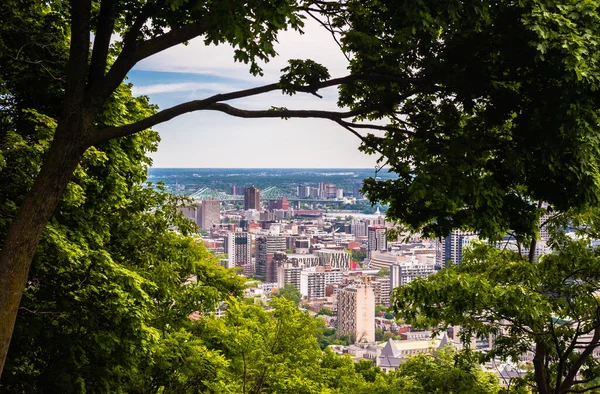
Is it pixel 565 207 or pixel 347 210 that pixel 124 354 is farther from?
pixel 347 210

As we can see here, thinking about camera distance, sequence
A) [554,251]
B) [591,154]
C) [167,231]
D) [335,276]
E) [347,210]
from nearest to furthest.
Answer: [591,154] → [554,251] → [167,231] → [335,276] → [347,210]

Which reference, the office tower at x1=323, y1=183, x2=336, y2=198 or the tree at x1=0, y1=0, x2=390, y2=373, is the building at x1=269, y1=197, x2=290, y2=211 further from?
the tree at x1=0, y1=0, x2=390, y2=373

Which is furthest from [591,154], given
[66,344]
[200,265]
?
[200,265]

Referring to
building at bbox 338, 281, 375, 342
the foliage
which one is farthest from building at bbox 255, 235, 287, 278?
the foliage

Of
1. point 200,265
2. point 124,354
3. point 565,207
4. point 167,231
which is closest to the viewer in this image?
point 565,207

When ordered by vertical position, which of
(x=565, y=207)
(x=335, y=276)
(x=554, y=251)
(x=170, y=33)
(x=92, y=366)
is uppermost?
(x=170, y=33)

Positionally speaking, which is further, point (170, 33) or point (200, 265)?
point (200, 265)
